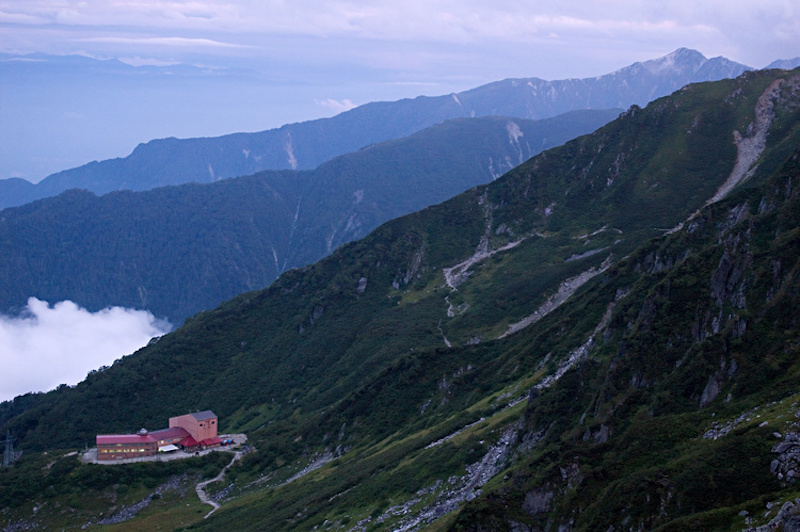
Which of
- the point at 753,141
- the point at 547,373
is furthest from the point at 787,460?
the point at 753,141

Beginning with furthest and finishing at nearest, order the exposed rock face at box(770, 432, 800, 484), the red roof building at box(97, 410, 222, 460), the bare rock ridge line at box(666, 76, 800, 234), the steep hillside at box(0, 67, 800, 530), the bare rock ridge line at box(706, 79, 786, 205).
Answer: the bare rock ridge line at box(706, 79, 786, 205) → the bare rock ridge line at box(666, 76, 800, 234) → the red roof building at box(97, 410, 222, 460) → the steep hillside at box(0, 67, 800, 530) → the exposed rock face at box(770, 432, 800, 484)

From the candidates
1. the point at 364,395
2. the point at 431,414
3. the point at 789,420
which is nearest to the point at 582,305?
the point at 431,414

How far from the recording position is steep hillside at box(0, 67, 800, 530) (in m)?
48.9

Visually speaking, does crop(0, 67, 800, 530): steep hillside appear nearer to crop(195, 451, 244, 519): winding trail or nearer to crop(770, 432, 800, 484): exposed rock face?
crop(770, 432, 800, 484): exposed rock face

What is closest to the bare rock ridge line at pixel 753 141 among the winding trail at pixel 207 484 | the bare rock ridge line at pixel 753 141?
the bare rock ridge line at pixel 753 141

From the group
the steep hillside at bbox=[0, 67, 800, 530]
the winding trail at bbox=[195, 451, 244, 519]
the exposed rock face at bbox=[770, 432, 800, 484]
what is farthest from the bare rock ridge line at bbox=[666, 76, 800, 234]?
the exposed rock face at bbox=[770, 432, 800, 484]

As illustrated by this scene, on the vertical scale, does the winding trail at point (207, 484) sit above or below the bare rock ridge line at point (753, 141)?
below

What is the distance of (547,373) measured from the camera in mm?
88312

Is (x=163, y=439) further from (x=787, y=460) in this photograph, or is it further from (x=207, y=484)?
(x=787, y=460)

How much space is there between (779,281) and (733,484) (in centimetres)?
2510

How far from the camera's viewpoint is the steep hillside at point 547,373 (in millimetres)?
48906

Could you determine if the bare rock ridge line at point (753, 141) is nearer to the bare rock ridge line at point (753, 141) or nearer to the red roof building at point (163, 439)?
the bare rock ridge line at point (753, 141)

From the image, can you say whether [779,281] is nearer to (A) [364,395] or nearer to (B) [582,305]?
(B) [582,305]

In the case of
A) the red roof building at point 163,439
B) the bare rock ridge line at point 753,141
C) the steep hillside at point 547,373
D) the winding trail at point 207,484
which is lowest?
the winding trail at point 207,484
